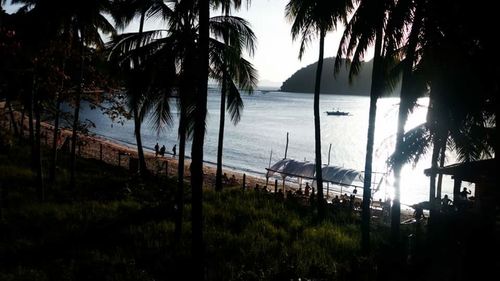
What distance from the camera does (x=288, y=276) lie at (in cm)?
925

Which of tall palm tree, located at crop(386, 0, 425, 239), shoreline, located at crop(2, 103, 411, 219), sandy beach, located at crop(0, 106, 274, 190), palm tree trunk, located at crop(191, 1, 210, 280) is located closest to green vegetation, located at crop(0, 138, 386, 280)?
palm tree trunk, located at crop(191, 1, 210, 280)

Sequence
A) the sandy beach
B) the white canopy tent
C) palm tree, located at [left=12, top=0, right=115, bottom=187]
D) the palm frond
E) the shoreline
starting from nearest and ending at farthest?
the palm frond
palm tree, located at [left=12, top=0, right=115, bottom=187]
the shoreline
the sandy beach
the white canopy tent

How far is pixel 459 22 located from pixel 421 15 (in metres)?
1.01

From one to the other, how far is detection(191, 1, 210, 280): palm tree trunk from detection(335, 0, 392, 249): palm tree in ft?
16.0

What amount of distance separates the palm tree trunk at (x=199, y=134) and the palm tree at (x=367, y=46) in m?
4.88

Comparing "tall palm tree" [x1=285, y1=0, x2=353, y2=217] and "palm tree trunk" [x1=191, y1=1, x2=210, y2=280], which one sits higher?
"tall palm tree" [x1=285, y1=0, x2=353, y2=217]

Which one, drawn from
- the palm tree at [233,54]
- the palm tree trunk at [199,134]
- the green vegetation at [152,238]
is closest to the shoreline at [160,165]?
the green vegetation at [152,238]

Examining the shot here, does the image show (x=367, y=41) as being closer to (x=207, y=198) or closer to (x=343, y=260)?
(x=343, y=260)

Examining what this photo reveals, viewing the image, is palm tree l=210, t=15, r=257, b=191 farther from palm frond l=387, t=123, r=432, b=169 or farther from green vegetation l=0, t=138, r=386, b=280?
palm frond l=387, t=123, r=432, b=169

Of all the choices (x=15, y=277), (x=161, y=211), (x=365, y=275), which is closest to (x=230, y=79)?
(x=161, y=211)

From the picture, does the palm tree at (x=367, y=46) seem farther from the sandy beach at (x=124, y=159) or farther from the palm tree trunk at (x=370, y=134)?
the sandy beach at (x=124, y=159)

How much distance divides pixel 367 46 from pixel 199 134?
20.9 feet

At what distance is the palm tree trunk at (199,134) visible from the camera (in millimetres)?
8297

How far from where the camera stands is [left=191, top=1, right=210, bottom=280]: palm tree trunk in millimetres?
8297
